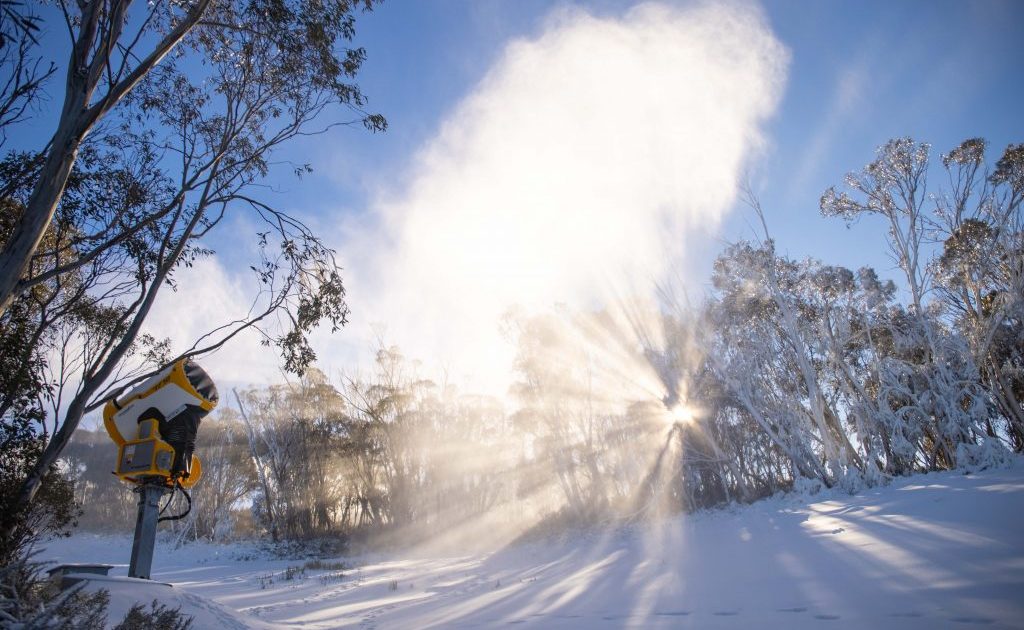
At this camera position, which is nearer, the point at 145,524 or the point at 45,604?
the point at 45,604

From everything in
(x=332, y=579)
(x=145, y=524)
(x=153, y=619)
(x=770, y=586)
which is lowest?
(x=332, y=579)

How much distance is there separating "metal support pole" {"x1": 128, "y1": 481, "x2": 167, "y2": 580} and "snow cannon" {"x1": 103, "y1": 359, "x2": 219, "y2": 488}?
0.06 metres

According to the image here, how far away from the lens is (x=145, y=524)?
111 inches

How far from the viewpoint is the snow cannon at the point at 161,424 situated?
2783mm

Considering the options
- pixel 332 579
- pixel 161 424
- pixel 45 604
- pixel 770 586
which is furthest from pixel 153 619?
pixel 332 579

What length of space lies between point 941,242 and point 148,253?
60.6 ft

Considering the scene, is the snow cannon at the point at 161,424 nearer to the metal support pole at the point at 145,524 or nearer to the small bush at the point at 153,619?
Answer: the metal support pole at the point at 145,524

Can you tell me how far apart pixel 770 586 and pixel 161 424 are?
485 centimetres

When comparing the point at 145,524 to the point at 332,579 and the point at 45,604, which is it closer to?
the point at 45,604

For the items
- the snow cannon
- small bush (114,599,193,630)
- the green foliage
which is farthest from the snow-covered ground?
the snow cannon

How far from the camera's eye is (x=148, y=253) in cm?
674

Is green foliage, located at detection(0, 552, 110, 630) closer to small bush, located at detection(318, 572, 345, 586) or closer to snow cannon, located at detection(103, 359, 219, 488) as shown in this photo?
snow cannon, located at detection(103, 359, 219, 488)

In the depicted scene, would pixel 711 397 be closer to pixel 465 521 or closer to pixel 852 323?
pixel 852 323

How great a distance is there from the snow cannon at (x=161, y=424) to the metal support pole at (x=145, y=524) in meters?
0.06
